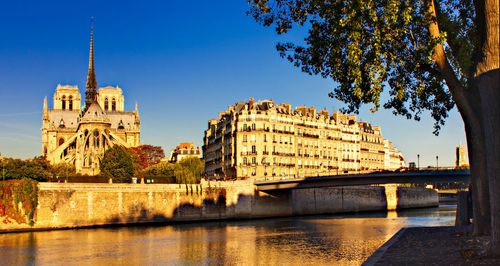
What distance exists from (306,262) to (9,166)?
1489 inches

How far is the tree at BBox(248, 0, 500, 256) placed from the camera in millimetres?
19109

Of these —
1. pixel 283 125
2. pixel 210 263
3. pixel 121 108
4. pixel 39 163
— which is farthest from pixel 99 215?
pixel 121 108

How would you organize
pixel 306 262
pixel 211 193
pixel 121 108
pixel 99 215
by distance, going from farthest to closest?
1. pixel 121 108
2. pixel 211 193
3. pixel 99 215
4. pixel 306 262

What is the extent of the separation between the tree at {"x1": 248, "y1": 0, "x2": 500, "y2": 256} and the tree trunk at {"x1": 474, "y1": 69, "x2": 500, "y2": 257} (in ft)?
1.16

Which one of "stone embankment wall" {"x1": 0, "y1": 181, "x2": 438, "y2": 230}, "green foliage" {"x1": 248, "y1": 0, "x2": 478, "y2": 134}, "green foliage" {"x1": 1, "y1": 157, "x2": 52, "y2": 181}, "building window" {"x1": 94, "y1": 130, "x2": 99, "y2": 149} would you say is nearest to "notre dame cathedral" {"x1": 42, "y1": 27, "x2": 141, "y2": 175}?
"building window" {"x1": 94, "y1": 130, "x2": 99, "y2": 149}

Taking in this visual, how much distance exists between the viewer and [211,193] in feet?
212

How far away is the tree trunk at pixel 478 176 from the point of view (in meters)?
19.8

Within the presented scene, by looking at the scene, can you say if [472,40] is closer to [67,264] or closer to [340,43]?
[340,43]

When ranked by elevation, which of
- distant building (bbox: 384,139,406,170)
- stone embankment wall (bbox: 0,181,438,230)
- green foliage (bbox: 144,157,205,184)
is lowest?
stone embankment wall (bbox: 0,181,438,230)

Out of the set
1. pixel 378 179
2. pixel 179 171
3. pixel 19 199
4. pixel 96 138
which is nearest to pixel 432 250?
pixel 378 179

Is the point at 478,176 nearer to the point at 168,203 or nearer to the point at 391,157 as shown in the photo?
the point at 168,203

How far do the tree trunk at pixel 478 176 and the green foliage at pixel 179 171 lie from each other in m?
46.5

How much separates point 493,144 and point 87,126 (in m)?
111

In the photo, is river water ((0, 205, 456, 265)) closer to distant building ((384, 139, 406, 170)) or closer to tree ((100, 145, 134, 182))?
tree ((100, 145, 134, 182))
